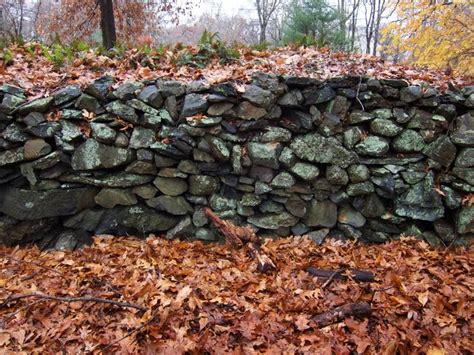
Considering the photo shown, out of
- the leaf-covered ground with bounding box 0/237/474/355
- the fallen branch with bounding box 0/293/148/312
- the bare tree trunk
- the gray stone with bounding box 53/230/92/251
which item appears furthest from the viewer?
the bare tree trunk

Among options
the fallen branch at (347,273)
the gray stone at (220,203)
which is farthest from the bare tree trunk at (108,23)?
the fallen branch at (347,273)

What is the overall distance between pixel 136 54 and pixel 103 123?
5.47 feet

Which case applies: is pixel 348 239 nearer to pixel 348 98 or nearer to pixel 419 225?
pixel 419 225

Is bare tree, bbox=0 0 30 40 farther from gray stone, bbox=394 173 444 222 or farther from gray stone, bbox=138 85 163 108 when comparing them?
gray stone, bbox=394 173 444 222

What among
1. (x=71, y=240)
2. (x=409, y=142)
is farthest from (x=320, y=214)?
(x=71, y=240)

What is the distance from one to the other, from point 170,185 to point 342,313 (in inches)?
98.8

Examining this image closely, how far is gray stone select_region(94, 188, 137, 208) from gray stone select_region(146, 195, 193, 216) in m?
0.26

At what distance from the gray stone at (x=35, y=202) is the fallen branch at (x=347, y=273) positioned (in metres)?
2.99

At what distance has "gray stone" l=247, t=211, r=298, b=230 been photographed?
444cm

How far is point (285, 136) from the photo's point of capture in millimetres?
4344

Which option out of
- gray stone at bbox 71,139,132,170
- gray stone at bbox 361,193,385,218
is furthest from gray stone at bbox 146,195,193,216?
gray stone at bbox 361,193,385,218

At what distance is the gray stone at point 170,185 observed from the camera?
14.1 feet

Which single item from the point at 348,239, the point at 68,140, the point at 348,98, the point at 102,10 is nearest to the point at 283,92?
the point at 348,98

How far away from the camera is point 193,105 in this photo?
4.18 meters
